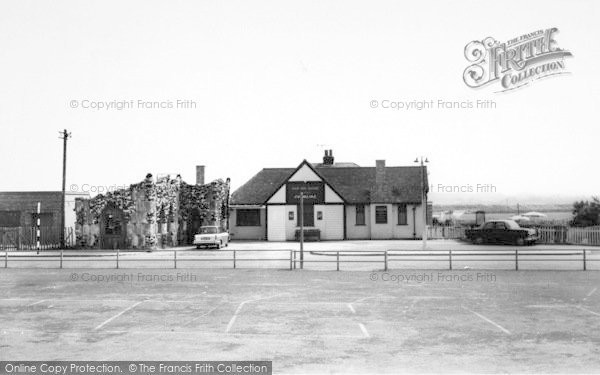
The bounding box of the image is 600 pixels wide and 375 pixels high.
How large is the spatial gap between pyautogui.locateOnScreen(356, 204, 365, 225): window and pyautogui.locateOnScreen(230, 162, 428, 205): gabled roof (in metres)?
0.61

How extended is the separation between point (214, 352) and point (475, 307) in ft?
23.2

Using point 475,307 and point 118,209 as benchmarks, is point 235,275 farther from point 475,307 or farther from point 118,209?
point 118,209

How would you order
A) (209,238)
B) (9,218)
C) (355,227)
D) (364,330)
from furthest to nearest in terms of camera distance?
1. (9,218)
2. (355,227)
3. (209,238)
4. (364,330)

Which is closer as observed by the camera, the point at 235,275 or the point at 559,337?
the point at 559,337

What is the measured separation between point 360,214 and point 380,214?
1.59 m

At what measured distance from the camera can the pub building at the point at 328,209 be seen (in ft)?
155

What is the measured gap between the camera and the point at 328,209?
47719mm

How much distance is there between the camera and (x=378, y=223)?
48219 mm

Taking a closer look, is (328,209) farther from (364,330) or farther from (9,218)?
(364,330)

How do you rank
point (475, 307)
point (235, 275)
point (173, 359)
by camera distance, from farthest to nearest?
1. point (235, 275)
2. point (475, 307)
3. point (173, 359)

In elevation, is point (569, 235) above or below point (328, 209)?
below

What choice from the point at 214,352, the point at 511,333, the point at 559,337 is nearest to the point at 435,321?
the point at 511,333

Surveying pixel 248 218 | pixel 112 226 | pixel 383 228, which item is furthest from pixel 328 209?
pixel 112 226

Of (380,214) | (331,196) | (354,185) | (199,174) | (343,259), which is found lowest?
(343,259)
